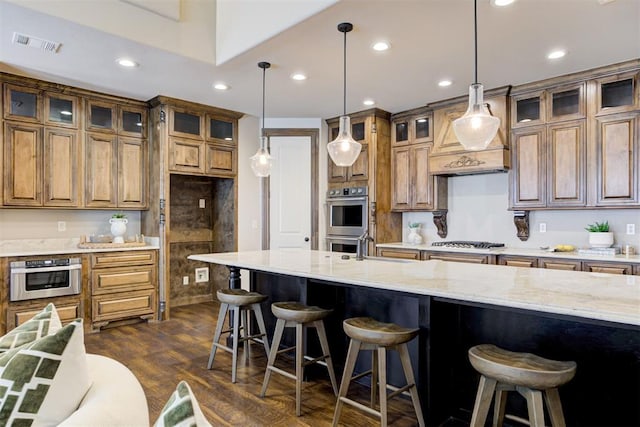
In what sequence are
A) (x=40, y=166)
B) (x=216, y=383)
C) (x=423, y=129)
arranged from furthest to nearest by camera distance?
(x=423, y=129) → (x=40, y=166) → (x=216, y=383)

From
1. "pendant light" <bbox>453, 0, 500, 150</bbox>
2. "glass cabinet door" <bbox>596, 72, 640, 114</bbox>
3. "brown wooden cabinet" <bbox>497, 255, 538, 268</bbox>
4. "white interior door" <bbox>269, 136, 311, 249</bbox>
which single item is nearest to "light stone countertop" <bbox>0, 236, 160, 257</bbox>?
"white interior door" <bbox>269, 136, 311, 249</bbox>

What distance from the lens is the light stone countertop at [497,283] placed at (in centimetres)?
159

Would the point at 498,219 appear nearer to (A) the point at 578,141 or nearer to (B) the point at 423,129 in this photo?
(A) the point at 578,141

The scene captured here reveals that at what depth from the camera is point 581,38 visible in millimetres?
3107

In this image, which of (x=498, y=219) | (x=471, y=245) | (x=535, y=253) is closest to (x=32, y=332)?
(x=535, y=253)

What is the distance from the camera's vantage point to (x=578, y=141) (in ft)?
12.7

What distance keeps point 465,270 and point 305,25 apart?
206cm

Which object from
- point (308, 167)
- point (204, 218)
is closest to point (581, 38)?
point (308, 167)

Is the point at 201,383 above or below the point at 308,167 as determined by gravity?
below

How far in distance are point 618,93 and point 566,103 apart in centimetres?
42

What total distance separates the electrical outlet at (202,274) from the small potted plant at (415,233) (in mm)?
2932

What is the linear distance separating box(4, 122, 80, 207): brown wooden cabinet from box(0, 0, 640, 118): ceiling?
60 cm

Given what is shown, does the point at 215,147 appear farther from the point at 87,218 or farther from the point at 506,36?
the point at 506,36

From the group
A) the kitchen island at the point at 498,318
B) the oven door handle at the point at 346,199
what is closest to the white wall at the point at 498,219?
the oven door handle at the point at 346,199
